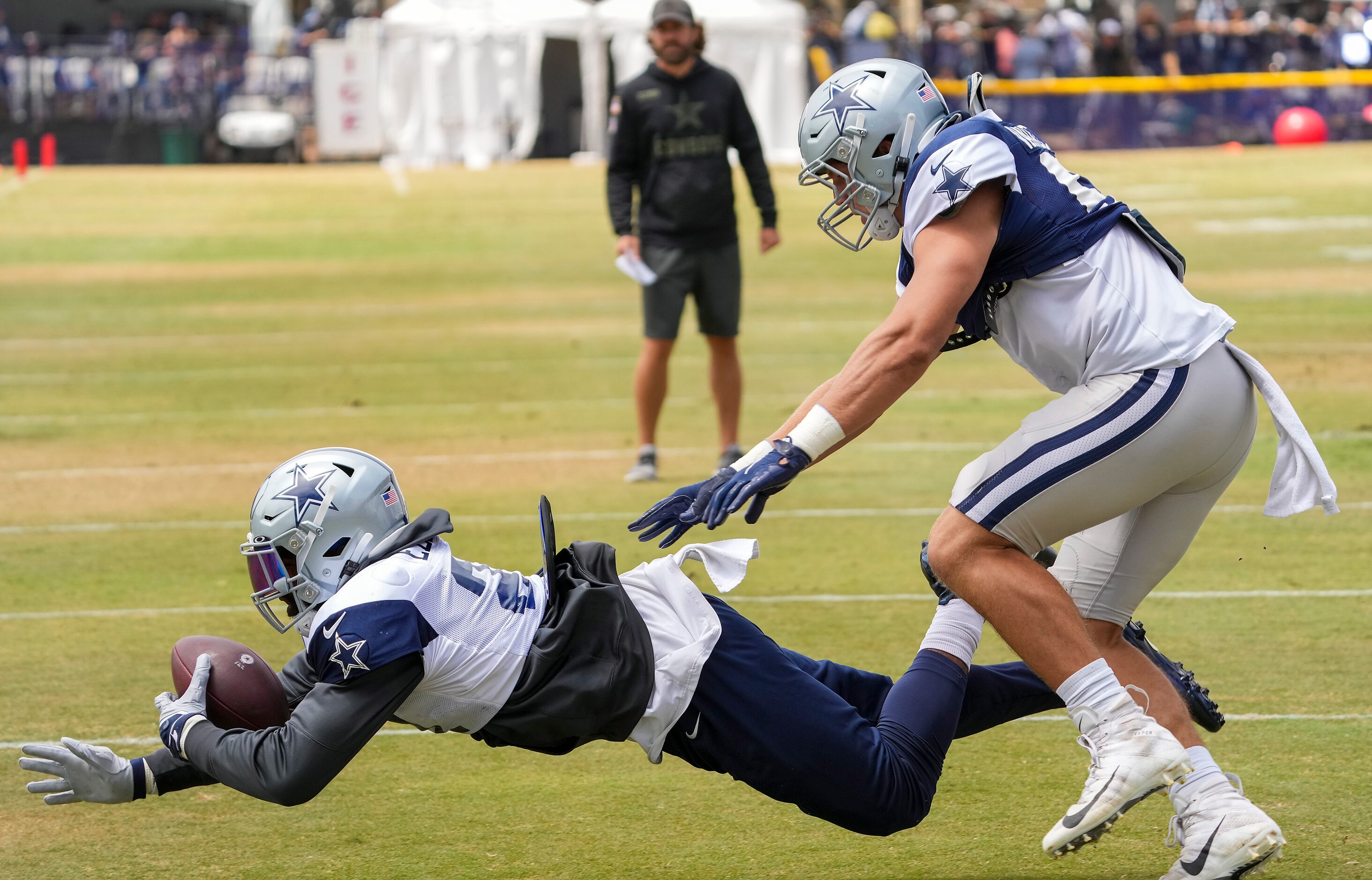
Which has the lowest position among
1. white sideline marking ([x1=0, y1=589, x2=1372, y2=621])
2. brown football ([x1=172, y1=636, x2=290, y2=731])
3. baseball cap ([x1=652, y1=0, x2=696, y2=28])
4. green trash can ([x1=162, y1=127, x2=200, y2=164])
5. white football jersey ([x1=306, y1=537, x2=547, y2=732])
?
green trash can ([x1=162, y1=127, x2=200, y2=164])

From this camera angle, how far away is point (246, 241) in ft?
73.3

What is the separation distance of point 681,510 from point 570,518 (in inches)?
176

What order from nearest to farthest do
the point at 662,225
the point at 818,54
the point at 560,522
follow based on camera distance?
the point at 560,522
the point at 662,225
the point at 818,54

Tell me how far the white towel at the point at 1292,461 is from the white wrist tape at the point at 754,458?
115cm

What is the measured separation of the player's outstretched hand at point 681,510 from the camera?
3779mm

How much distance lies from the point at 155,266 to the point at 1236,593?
636 inches

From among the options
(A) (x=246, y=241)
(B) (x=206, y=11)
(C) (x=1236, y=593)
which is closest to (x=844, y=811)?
(C) (x=1236, y=593)

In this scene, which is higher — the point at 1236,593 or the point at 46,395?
the point at 1236,593

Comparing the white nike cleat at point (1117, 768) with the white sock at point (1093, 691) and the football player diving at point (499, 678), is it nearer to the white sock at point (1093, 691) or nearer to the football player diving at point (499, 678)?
the white sock at point (1093, 691)

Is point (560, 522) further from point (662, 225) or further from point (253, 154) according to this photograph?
point (253, 154)

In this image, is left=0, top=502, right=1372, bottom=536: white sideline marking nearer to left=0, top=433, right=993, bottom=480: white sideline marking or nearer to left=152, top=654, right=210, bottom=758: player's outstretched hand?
left=0, top=433, right=993, bottom=480: white sideline marking

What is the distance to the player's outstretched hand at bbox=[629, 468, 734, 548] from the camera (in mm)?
3779

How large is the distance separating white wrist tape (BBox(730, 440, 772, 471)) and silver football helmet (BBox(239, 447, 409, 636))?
79cm

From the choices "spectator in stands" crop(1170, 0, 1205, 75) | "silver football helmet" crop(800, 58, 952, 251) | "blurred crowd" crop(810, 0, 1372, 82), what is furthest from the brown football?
"spectator in stands" crop(1170, 0, 1205, 75)
